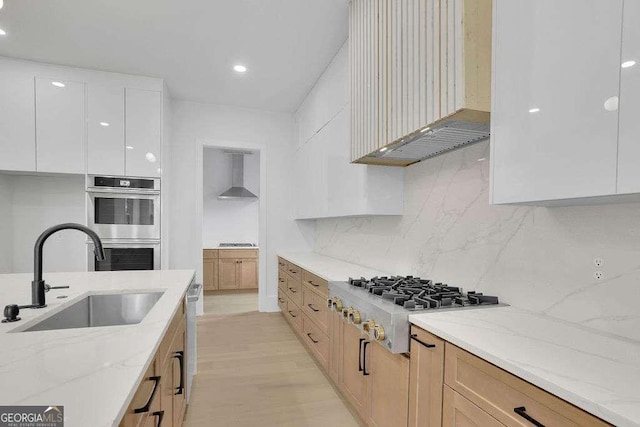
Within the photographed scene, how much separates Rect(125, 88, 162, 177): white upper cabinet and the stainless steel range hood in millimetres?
2497

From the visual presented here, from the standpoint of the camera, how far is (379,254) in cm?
280

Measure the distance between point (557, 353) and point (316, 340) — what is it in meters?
2.02

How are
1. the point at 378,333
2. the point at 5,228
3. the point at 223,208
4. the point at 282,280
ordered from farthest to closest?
the point at 223,208 → the point at 282,280 → the point at 5,228 → the point at 378,333

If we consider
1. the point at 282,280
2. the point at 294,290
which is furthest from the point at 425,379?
the point at 282,280

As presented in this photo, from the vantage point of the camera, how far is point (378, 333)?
4.98 feet

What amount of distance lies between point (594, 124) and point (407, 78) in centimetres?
94

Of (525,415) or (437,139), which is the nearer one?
(525,415)

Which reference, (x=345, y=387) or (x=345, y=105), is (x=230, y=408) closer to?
(x=345, y=387)

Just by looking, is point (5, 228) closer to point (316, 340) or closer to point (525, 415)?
point (316, 340)

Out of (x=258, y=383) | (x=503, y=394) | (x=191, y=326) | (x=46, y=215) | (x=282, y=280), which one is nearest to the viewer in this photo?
(x=503, y=394)

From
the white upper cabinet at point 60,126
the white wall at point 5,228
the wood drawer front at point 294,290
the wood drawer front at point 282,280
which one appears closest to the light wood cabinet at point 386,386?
the wood drawer front at point 294,290

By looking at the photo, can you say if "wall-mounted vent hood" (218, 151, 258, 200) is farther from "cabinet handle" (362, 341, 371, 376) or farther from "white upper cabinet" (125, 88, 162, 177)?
"cabinet handle" (362, 341, 371, 376)

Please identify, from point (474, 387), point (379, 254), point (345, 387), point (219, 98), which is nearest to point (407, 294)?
point (474, 387)

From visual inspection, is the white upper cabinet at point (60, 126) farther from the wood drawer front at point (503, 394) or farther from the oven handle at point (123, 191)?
the wood drawer front at point (503, 394)
